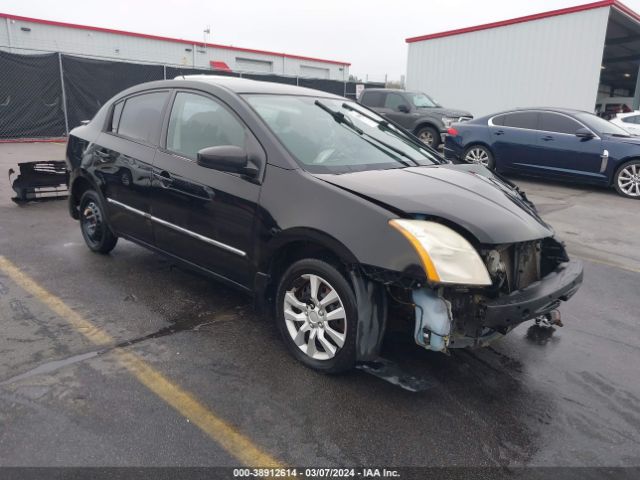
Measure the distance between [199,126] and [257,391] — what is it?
1978 millimetres

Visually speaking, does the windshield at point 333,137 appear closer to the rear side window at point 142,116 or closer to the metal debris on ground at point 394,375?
the rear side window at point 142,116

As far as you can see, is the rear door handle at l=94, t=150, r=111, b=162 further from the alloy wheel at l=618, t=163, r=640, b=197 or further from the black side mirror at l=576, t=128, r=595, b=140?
the alloy wheel at l=618, t=163, r=640, b=197

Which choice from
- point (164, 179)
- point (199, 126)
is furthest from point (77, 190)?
point (199, 126)

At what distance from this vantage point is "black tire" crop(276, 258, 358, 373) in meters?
2.72

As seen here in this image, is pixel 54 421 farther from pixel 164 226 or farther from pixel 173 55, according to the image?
pixel 173 55

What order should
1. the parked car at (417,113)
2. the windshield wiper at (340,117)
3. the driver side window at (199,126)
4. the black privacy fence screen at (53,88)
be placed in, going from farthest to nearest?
the parked car at (417,113)
the black privacy fence screen at (53,88)
the windshield wiper at (340,117)
the driver side window at (199,126)

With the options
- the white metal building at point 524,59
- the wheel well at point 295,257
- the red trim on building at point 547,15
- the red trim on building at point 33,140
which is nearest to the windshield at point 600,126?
the wheel well at point 295,257

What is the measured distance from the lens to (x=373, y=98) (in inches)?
603

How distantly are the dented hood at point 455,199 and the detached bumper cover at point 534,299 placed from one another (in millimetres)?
263

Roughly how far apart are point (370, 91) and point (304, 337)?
1340 centimetres

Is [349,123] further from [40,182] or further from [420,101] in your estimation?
[420,101]

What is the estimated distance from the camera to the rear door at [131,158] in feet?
13.1

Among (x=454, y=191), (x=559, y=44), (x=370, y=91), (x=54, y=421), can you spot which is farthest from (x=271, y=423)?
(x=559, y=44)

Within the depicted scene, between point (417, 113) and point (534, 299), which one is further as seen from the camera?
point (417, 113)
